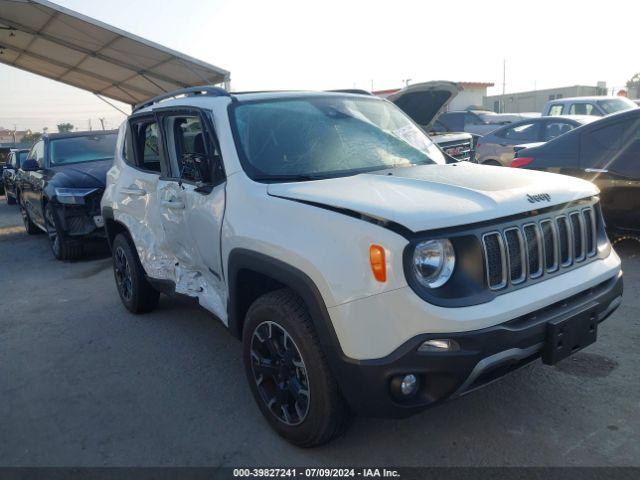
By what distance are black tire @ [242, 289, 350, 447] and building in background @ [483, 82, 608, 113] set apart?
34.6 m

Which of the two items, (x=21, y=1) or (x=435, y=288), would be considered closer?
(x=435, y=288)

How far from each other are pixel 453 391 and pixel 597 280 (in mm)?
1068

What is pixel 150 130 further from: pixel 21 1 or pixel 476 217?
pixel 21 1

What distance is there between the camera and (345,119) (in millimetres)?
3740

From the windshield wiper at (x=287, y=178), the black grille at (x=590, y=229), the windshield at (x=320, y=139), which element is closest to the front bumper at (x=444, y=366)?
the black grille at (x=590, y=229)

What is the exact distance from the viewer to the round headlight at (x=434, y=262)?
2.31 meters

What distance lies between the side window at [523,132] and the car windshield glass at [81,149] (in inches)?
284

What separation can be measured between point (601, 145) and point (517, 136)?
4.86 meters

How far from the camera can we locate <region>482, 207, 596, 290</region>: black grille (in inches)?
96.1

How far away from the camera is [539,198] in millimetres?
2668

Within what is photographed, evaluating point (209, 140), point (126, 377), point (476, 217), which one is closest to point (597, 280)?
point (476, 217)

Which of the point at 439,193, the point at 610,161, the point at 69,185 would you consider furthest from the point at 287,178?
the point at 69,185

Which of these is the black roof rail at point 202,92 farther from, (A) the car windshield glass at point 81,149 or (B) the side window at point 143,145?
(A) the car windshield glass at point 81,149

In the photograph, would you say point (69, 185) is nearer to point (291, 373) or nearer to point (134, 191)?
point (134, 191)
